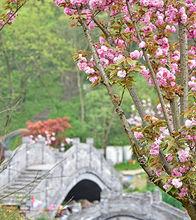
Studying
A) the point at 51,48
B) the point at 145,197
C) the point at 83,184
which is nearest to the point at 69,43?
the point at 51,48

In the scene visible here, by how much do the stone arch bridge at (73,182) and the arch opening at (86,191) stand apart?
113 cm

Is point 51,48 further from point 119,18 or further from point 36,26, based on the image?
point 119,18

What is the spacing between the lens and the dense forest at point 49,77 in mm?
30531

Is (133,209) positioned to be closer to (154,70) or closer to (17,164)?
(17,164)

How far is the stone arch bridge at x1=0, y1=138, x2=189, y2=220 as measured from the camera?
67.6 ft

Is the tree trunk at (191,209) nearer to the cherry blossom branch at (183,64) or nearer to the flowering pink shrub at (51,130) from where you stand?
the cherry blossom branch at (183,64)

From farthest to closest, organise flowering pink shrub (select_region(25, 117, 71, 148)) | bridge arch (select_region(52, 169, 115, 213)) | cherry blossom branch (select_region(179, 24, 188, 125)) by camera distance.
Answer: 1. flowering pink shrub (select_region(25, 117, 71, 148))
2. bridge arch (select_region(52, 169, 115, 213))
3. cherry blossom branch (select_region(179, 24, 188, 125))

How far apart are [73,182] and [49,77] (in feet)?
38.6

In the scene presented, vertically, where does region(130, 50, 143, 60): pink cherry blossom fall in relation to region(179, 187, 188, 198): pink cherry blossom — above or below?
above

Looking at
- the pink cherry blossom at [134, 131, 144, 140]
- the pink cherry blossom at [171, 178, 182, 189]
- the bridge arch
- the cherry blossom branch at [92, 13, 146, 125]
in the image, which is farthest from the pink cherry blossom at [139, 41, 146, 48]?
the bridge arch

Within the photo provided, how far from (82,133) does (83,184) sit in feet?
17.8

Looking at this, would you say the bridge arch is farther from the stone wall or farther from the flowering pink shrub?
the flowering pink shrub

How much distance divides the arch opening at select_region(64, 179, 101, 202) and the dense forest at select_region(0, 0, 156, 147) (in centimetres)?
347

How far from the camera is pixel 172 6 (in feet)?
21.7
